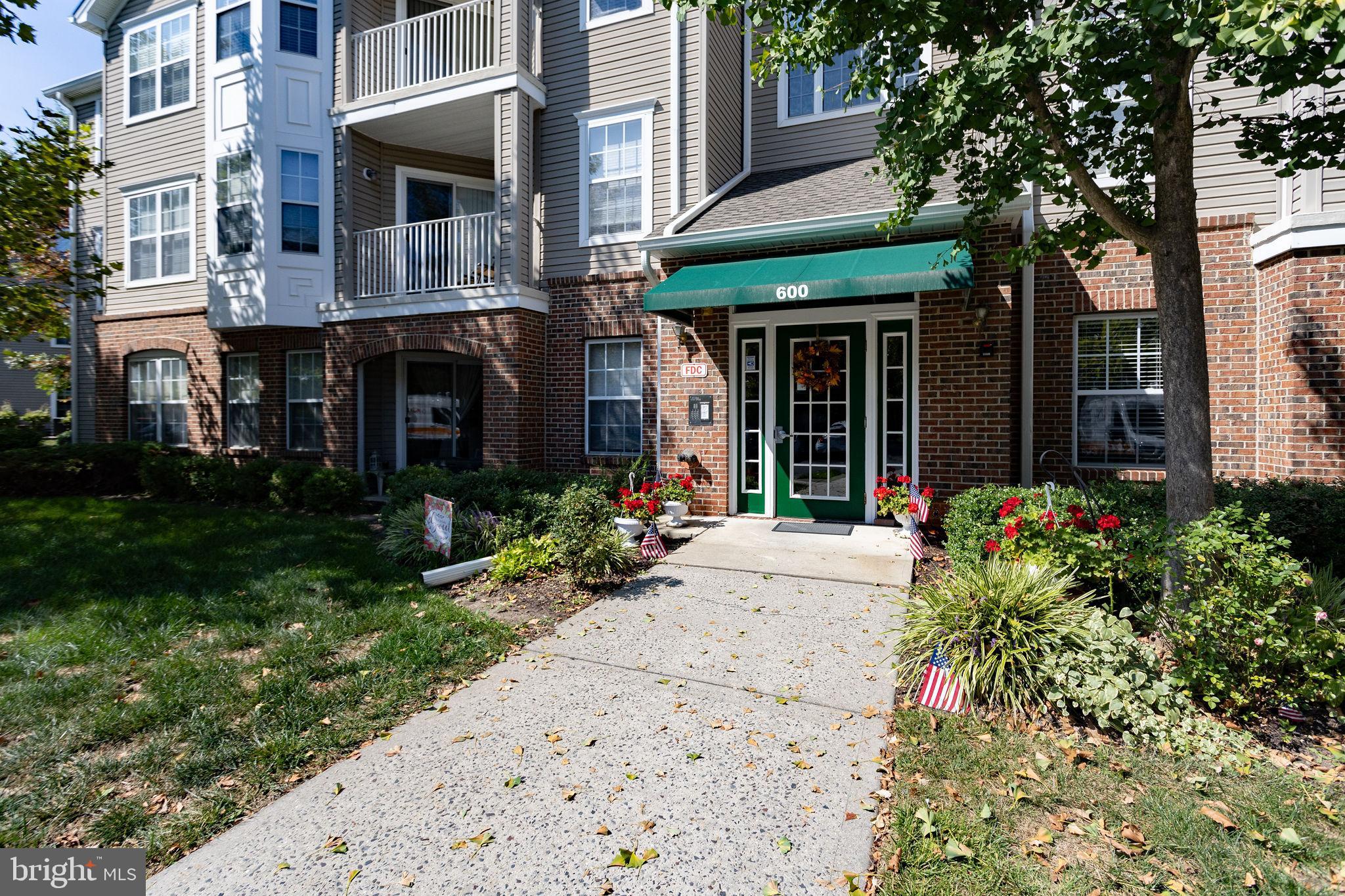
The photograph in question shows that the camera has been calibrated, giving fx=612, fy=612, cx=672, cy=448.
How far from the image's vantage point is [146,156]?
1297 centimetres

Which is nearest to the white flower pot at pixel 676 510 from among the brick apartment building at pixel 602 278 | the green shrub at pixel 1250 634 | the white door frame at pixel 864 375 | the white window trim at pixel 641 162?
the brick apartment building at pixel 602 278

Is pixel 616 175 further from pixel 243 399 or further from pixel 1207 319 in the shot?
pixel 243 399

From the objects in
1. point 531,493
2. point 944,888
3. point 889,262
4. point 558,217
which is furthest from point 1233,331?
point 558,217

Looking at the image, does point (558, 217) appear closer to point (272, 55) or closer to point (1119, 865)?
point (272, 55)

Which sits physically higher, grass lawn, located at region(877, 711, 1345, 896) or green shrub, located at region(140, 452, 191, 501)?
green shrub, located at region(140, 452, 191, 501)

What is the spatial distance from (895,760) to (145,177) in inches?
682

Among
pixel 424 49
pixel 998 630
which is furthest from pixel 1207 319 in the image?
pixel 424 49

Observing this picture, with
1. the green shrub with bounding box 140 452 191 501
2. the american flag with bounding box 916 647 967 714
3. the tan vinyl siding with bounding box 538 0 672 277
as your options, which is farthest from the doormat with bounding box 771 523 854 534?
the green shrub with bounding box 140 452 191 501

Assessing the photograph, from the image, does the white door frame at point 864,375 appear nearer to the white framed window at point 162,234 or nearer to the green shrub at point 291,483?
the green shrub at point 291,483

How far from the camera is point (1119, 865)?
253 cm

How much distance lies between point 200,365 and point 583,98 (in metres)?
9.60

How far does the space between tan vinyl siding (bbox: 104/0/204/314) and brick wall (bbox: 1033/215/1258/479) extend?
15.3 m

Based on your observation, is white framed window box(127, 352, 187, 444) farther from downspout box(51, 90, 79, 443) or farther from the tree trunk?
the tree trunk

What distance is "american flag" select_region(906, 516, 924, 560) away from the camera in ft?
22.4
